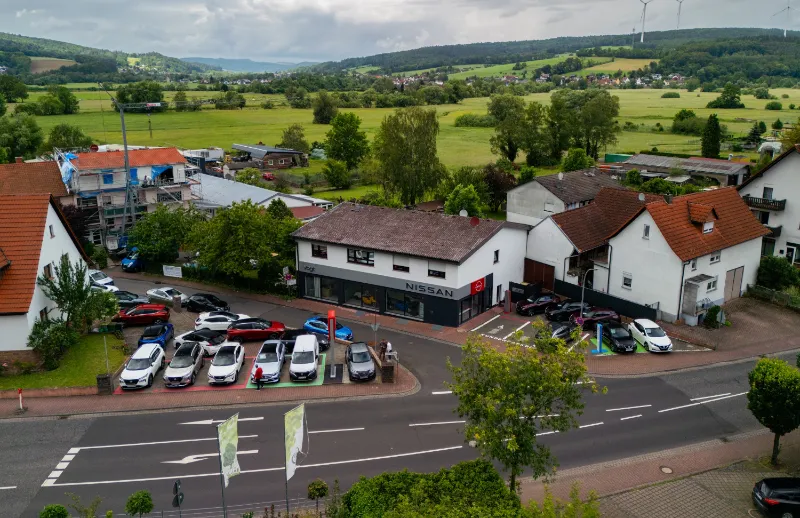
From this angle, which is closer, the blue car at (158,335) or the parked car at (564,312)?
the blue car at (158,335)

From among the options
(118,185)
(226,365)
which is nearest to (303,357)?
(226,365)

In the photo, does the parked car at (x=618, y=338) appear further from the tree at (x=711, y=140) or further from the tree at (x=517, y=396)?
the tree at (x=711, y=140)

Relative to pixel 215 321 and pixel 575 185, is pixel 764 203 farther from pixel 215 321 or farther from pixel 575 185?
pixel 215 321

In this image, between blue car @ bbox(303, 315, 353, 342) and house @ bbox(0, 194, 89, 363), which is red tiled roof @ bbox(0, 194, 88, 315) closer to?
house @ bbox(0, 194, 89, 363)

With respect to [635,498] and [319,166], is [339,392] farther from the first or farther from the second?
[319,166]

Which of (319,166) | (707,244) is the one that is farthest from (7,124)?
(707,244)

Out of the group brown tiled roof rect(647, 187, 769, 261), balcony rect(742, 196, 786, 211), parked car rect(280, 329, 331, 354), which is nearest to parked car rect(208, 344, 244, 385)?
parked car rect(280, 329, 331, 354)

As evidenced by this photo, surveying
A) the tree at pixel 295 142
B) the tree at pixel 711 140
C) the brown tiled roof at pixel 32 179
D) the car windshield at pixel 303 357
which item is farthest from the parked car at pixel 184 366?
the tree at pixel 711 140

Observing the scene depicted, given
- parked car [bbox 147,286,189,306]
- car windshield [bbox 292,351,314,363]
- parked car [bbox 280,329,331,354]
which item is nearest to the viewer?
car windshield [bbox 292,351,314,363]
